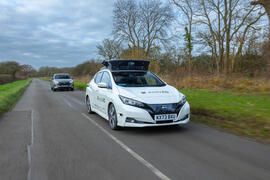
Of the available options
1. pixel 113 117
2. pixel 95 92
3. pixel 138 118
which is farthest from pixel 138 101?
pixel 95 92

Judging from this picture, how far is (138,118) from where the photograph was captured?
8.05 meters

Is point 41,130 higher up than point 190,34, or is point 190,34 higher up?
point 190,34

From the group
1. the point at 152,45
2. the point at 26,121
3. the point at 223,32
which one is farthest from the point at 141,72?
the point at 152,45

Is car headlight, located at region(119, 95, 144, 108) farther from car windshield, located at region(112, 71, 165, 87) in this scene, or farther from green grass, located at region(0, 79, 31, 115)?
green grass, located at region(0, 79, 31, 115)

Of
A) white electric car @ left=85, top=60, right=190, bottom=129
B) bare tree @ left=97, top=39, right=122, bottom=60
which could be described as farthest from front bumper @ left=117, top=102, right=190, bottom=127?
bare tree @ left=97, top=39, right=122, bottom=60

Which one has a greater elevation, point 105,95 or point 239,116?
point 105,95

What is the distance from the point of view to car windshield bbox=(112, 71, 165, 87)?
381 inches

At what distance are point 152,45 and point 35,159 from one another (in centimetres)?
4276

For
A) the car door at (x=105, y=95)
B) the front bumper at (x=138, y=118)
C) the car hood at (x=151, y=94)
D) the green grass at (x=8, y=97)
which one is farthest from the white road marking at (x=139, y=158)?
the green grass at (x=8, y=97)

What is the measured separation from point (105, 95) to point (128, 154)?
12.3 ft

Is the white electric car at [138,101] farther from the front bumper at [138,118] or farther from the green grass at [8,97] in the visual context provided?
the green grass at [8,97]

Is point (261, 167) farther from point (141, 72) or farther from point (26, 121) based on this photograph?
point (26, 121)

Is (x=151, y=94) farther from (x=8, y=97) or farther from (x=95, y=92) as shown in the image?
(x=8, y=97)

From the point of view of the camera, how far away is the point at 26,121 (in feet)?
35.7
